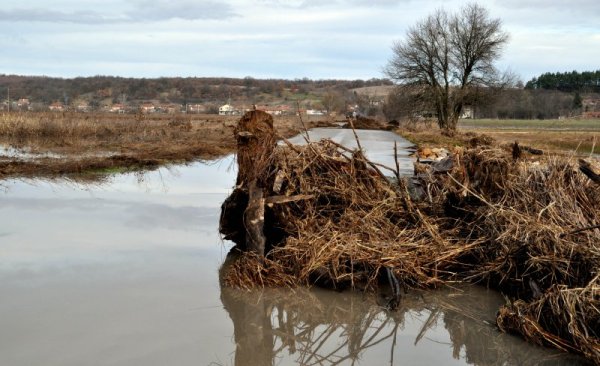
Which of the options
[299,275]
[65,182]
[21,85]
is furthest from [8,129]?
[21,85]

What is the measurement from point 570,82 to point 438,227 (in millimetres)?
152733

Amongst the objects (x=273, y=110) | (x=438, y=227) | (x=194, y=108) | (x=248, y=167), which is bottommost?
(x=438, y=227)

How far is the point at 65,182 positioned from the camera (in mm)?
15672

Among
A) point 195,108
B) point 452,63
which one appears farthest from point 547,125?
point 195,108

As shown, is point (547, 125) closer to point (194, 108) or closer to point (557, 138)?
point (557, 138)

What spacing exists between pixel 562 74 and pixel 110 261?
6305 inches

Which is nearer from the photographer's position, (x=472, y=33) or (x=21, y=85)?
(x=472, y=33)

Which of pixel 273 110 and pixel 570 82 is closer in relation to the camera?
pixel 273 110

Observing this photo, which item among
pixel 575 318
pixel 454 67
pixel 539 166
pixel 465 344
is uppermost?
pixel 454 67

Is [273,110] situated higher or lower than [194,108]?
lower

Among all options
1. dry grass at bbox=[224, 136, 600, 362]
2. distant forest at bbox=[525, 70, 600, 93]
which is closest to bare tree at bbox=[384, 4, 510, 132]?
dry grass at bbox=[224, 136, 600, 362]

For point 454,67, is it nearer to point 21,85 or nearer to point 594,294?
point 594,294

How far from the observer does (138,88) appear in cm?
13762

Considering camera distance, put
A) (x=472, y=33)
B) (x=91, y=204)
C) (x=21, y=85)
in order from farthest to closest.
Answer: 1. (x=21, y=85)
2. (x=472, y=33)
3. (x=91, y=204)
